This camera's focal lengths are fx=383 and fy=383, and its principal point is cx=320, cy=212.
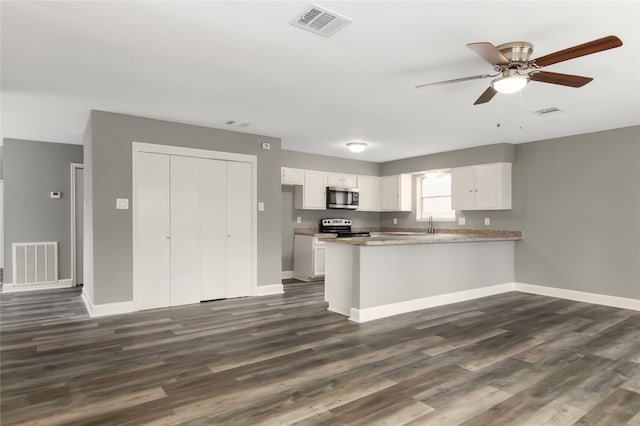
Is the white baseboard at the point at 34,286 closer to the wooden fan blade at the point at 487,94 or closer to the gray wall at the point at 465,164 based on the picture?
the gray wall at the point at 465,164

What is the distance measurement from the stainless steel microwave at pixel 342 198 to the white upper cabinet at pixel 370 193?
0.73 ft

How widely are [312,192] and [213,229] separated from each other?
8.05 ft

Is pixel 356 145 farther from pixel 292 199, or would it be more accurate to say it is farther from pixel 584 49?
pixel 584 49

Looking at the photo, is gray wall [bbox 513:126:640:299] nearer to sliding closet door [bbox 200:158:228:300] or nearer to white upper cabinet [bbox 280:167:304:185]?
white upper cabinet [bbox 280:167:304:185]

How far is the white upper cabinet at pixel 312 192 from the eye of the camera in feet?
23.6

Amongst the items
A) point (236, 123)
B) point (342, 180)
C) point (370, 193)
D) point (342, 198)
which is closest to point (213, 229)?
point (236, 123)

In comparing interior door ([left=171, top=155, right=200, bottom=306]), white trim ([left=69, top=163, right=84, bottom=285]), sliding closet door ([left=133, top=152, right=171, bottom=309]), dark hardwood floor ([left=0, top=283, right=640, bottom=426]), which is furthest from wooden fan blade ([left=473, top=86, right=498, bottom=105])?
white trim ([left=69, top=163, right=84, bottom=285])

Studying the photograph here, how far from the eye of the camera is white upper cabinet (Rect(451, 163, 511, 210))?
6.19 metres

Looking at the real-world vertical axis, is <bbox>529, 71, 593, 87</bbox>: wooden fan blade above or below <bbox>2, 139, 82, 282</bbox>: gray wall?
above

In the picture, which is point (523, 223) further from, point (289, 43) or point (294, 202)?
point (289, 43)

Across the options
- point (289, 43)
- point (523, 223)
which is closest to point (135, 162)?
point (289, 43)

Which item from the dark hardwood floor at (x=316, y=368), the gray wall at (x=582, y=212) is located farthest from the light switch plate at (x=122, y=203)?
the gray wall at (x=582, y=212)

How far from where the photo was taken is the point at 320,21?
2.43 metres

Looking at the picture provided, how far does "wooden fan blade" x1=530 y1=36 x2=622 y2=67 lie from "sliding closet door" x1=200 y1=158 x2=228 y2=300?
3987mm
